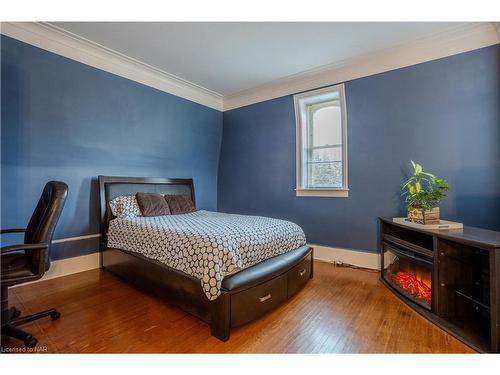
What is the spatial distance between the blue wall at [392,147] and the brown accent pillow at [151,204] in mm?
1579

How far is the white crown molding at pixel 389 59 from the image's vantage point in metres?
2.43

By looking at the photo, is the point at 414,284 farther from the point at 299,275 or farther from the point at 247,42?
the point at 247,42

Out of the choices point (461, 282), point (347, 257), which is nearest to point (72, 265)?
point (347, 257)

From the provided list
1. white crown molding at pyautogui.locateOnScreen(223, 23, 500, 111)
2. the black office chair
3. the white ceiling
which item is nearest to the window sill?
white crown molding at pyautogui.locateOnScreen(223, 23, 500, 111)

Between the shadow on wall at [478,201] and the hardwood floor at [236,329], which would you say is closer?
the hardwood floor at [236,329]

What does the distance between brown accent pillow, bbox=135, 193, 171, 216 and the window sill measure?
2.03 m

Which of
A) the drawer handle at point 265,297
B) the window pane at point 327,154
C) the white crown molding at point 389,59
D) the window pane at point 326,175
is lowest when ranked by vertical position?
the drawer handle at point 265,297

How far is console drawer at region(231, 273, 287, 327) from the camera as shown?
1685 mm

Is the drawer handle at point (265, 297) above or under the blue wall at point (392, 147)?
under

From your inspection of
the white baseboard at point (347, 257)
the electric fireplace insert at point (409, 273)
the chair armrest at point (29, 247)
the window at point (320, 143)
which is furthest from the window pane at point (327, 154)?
the chair armrest at point (29, 247)

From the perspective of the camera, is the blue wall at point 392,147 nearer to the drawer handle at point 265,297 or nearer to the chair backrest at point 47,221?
the drawer handle at point 265,297

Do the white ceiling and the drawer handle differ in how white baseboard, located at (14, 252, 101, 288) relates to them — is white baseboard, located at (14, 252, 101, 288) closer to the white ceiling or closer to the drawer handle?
the drawer handle
